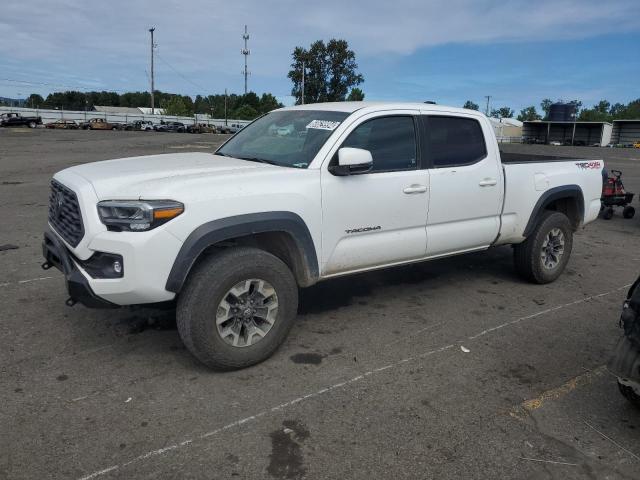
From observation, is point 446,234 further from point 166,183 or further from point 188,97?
point 188,97

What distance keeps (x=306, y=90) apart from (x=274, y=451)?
3369 inches

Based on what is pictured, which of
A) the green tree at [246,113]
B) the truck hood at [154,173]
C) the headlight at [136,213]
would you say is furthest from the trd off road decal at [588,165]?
the green tree at [246,113]

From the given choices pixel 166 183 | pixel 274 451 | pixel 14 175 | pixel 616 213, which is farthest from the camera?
pixel 14 175

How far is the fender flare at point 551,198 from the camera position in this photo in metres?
5.54

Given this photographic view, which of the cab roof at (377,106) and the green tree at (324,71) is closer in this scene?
the cab roof at (377,106)

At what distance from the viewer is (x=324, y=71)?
3346 inches

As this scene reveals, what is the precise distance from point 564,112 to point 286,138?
82489 millimetres

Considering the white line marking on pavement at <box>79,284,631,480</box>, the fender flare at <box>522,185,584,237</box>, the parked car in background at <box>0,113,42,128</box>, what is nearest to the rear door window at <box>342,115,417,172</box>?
the white line marking on pavement at <box>79,284,631,480</box>

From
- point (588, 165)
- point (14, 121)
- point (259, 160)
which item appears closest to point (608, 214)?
point (588, 165)

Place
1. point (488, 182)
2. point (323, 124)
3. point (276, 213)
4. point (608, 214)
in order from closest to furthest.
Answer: point (276, 213), point (323, 124), point (488, 182), point (608, 214)

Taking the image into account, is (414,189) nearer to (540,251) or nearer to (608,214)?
(540,251)

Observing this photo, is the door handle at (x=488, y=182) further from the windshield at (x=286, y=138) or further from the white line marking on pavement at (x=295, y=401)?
the windshield at (x=286, y=138)

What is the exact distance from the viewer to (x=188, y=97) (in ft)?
452

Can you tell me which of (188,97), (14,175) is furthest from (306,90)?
(14,175)
